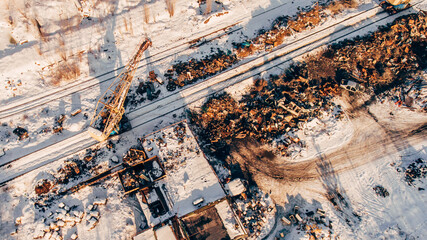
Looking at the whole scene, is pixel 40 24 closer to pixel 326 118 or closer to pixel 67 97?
pixel 67 97

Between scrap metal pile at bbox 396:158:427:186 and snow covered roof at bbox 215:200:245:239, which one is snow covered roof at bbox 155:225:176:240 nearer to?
snow covered roof at bbox 215:200:245:239

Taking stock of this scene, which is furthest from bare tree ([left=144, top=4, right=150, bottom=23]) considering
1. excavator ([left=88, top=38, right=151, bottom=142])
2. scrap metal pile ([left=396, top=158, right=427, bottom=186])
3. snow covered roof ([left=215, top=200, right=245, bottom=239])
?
scrap metal pile ([left=396, top=158, right=427, bottom=186])

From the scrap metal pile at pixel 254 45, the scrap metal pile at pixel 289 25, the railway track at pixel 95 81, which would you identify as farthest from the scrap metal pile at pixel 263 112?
the railway track at pixel 95 81

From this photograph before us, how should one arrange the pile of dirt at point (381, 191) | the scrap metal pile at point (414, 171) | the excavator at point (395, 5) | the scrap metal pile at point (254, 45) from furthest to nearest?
the excavator at point (395, 5), the scrap metal pile at point (254, 45), the scrap metal pile at point (414, 171), the pile of dirt at point (381, 191)

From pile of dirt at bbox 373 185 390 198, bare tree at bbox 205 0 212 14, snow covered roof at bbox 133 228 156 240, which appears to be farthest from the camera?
bare tree at bbox 205 0 212 14

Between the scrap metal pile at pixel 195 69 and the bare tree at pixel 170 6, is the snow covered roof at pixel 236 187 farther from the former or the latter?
the bare tree at pixel 170 6
